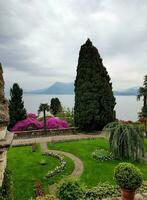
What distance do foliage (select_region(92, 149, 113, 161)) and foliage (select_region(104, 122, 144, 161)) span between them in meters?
0.40

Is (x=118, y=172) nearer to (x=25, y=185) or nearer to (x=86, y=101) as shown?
(x=25, y=185)

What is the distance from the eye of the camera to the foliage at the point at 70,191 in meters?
10.5

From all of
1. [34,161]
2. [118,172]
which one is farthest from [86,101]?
[118,172]

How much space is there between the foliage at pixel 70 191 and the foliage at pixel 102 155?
27.8 feet

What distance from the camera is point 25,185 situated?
14648 millimetres

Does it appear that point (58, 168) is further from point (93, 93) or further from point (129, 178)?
point (93, 93)

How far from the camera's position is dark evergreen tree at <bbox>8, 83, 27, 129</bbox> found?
33.4 metres

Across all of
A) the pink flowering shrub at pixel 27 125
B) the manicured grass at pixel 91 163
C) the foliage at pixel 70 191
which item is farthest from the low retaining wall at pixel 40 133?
the foliage at pixel 70 191

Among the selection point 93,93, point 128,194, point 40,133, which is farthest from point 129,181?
point 93,93

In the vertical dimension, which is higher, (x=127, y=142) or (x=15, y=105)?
(x=15, y=105)

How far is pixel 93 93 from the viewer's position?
30.3 m

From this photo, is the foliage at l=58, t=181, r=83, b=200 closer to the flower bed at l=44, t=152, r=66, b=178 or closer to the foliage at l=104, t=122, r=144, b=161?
the flower bed at l=44, t=152, r=66, b=178

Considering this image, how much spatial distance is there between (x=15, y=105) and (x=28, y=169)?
17.4 metres

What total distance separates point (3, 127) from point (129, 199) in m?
6.84
